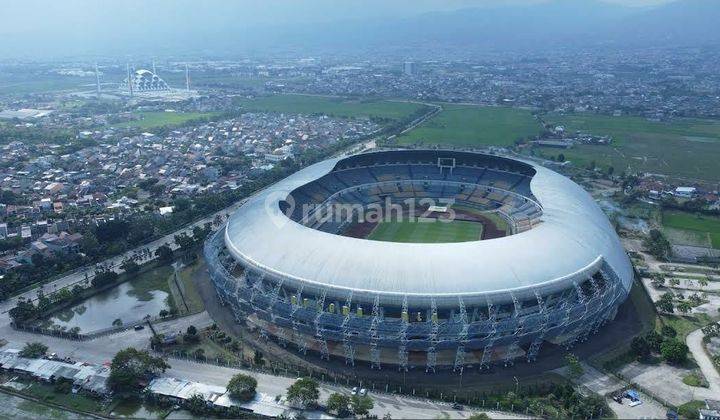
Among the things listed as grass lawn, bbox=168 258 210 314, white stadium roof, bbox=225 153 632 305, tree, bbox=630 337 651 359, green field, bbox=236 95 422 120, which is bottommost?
grass lawn, bbox=168 258 210 314

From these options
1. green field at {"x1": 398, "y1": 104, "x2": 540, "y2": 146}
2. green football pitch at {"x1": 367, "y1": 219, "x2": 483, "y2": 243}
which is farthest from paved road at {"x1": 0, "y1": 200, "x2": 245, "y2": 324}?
green field at {"x1": 398, "y1": 104, "x2": 540, "y2": 146}

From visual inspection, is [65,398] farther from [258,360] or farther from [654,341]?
[654,341]

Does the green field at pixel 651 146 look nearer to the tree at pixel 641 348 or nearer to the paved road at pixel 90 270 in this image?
the tree at pixel 641 348

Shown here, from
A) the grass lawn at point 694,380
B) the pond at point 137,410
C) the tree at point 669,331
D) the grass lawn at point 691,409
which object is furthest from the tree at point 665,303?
the pond at point 137,410

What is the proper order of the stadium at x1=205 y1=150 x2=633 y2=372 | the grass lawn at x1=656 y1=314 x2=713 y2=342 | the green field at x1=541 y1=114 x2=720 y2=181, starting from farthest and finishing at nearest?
the green field at x1=541 y1=114 x2=720 y2=181 < the grass lawn at x1=656 y1=314 x2=713 y2=342 < the stadium at x1=205 y1=150 x2=633 y2=372

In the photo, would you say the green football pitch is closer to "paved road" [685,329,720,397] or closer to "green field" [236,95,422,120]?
"paved road" [685,329,720,397]
